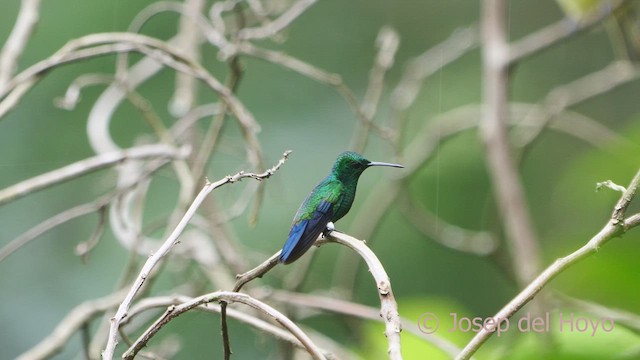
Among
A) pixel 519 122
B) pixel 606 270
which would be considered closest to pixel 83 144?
pixel 519 122

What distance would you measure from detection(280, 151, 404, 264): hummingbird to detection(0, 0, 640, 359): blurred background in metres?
0.30

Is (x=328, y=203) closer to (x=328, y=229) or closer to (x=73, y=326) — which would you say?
(x=328, y=229)

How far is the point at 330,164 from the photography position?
1875 mm

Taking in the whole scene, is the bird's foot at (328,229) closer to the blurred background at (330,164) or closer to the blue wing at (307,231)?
the blue wing at (307,231)

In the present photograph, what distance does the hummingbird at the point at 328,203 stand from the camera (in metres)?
1.37

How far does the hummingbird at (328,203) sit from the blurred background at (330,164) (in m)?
0.30

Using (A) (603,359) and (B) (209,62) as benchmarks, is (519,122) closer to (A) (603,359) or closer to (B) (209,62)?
(B) (209,62)

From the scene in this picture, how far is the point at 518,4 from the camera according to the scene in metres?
1.85

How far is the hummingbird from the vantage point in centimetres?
137

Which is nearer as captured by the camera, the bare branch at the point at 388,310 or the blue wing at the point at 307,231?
the bare branch at the point at 388,310

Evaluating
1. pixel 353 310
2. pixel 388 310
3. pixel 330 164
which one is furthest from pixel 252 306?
pixel 330 164

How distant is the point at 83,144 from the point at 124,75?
0.26m

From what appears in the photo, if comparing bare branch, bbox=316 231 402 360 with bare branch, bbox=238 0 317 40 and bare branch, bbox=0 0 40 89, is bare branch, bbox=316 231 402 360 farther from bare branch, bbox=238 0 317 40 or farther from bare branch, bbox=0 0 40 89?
bare branch, bbox=0 0 40 89

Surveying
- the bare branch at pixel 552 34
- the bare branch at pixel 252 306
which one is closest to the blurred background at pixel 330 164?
the bare branch at pixel 552 34
